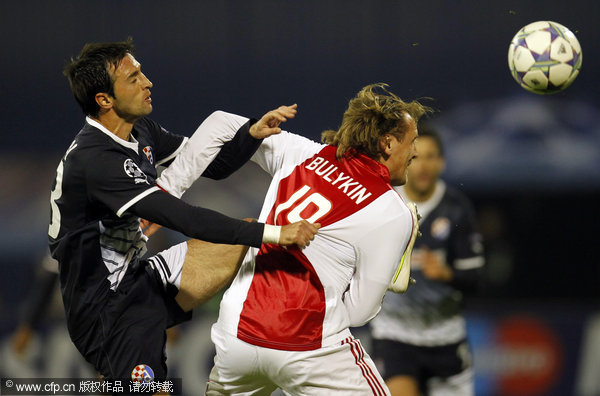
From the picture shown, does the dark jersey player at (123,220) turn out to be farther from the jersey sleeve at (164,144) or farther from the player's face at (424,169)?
the player's face at (424,169)

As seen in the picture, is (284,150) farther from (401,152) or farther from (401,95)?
(401,95)

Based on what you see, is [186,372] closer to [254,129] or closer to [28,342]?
[28,342]

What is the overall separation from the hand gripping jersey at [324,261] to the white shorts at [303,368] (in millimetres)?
42

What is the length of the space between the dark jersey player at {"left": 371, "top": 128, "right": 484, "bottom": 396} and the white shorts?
2.23 m

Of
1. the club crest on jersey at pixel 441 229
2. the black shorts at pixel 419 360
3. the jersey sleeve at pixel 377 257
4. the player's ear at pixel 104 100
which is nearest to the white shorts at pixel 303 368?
the jersey sleeve at pixel 377 257

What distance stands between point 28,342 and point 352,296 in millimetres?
4018

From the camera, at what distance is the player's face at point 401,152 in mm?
3695

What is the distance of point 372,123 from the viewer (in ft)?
12.0

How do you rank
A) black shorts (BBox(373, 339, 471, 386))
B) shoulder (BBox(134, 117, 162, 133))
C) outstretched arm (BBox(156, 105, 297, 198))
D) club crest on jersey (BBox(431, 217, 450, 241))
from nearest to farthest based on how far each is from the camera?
outstretched arm (BBox(156, 105, 297, 198)) < shoulder (BBox(134, 117, 162, 133)) < black shorts (BBox(373, 339, 471, 386)) < club crest on jersey (BBox(431, 217, 450, 241))

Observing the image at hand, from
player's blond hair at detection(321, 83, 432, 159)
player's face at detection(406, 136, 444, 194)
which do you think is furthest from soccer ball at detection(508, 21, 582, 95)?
player's face at detection(406, 136, 444, 194)

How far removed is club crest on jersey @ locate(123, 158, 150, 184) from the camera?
11.5 ft

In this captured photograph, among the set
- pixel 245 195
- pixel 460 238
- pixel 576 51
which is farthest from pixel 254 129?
pixel 245 195

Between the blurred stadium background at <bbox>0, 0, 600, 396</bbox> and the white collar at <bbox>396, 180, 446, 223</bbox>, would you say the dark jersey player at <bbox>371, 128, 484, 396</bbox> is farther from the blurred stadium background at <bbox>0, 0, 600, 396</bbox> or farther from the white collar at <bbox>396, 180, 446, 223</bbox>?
the blurred stadium background at <bbox>0, 0, 600, 396</bbox>

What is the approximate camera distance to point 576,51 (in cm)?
462
